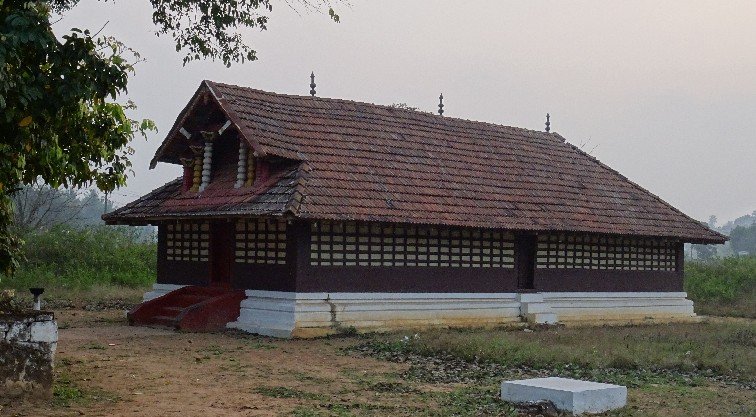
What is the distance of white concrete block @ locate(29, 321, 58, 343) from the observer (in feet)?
30.5

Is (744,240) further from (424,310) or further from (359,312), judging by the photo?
(359,312)

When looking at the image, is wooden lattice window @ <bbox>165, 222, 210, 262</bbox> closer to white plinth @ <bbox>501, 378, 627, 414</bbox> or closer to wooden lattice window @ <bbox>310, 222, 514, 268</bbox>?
wooden lattice window @ <bbox>310, 222, 514, 268</bbox>

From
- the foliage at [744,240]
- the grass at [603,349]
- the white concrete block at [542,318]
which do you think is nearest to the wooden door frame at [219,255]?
the grass at [603,349]

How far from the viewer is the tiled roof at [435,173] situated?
17.9 meters

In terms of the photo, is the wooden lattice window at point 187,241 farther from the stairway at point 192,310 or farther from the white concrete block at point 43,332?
the white concrete block at point 43,332

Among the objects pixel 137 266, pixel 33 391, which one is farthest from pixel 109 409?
pixel 137 266

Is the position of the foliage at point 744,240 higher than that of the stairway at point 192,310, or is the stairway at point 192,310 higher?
the foliage at point 744,240

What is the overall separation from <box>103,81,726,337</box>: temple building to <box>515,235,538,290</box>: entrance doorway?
0.12 feet

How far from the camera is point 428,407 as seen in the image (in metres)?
9.86

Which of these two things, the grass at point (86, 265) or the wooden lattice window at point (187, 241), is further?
the grass at point (86, 265)

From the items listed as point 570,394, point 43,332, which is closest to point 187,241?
point 43,332

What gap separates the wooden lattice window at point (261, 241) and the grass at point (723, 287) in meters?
14.9

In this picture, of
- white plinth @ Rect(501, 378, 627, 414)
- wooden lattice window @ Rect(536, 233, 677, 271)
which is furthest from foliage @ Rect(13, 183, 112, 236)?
wooden lattice window @ Rect(536, 233, 677, 271)

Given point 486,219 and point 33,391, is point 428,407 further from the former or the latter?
point 486,219
